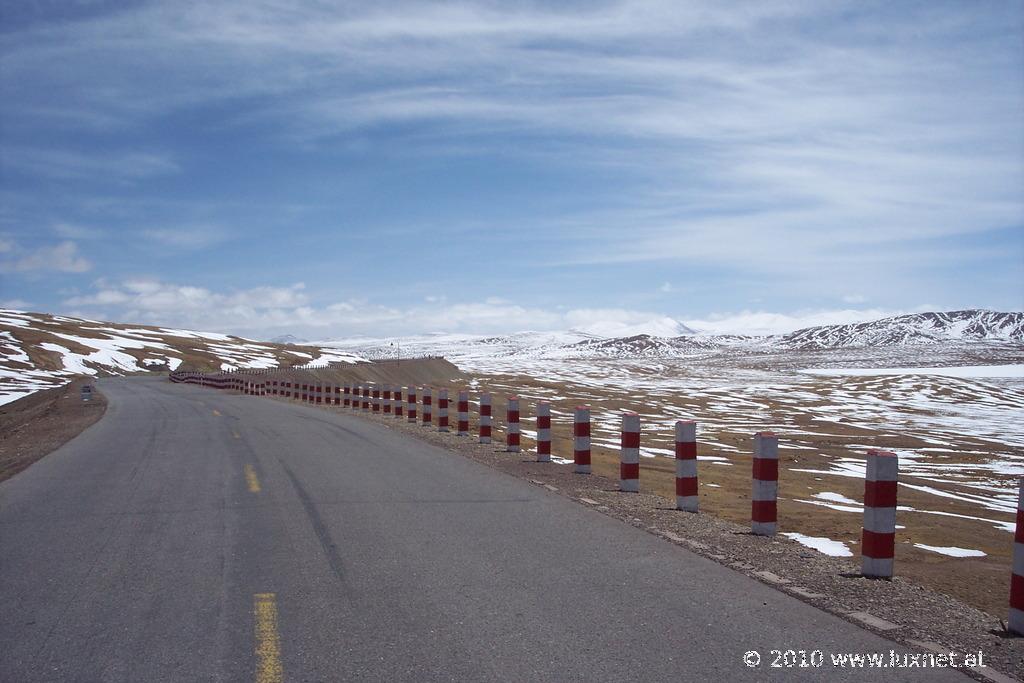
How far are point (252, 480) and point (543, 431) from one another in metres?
5.10

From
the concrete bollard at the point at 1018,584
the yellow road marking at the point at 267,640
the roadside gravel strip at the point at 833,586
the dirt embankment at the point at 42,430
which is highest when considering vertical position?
the concrete bollard at the point at 1018,584

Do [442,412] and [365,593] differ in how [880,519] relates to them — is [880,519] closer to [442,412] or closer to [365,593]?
[365,593]

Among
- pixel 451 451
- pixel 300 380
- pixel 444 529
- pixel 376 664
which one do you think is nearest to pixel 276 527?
pixel 444 529

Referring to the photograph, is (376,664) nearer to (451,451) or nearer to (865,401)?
(451,451)

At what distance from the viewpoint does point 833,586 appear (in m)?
6.95

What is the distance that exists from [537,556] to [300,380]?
49.1 m

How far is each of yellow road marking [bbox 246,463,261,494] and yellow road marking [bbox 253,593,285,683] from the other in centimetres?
494

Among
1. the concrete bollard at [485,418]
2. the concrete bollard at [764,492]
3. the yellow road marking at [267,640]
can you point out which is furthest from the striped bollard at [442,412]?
the yellow road marking at [267,640]

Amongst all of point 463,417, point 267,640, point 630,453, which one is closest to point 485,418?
point 463,417

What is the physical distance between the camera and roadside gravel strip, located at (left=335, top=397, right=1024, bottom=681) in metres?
5.59

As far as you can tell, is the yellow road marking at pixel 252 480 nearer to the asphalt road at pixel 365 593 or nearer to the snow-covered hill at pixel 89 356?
the asphalt road at pixel 365 593

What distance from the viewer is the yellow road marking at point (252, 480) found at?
1107cm

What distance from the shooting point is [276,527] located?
876cm

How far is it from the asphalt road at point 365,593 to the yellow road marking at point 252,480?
0.42 feet
